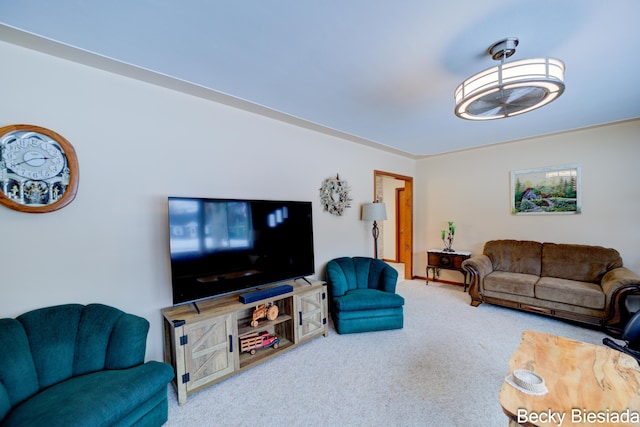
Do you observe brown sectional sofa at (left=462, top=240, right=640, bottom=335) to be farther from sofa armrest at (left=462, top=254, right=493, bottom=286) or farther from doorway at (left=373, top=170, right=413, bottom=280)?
doorway at (left=373, top=170, right=413, bottom=280)

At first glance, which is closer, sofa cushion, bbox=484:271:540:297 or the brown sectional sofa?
the brown sectional sofa

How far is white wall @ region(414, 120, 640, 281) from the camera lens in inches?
136

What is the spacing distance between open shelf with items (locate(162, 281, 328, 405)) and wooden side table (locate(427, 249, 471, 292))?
9.00ft

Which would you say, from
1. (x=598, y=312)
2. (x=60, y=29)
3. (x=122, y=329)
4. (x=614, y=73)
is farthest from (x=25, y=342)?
(x=598, y=312)

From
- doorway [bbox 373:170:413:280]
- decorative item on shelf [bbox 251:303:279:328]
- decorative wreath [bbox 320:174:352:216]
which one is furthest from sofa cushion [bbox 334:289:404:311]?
doorway [bbox 373:170:413:280]

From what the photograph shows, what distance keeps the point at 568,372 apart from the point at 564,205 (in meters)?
3.30

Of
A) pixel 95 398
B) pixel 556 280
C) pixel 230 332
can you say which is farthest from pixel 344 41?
pixel 556 280

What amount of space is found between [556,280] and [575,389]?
8.94ft

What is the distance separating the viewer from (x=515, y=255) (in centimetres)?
409

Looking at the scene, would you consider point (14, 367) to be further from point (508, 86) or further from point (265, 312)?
point (508, 86)

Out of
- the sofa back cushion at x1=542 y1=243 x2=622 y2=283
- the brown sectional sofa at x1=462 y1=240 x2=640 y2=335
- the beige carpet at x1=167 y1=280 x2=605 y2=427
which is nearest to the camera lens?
the beige carpet at x1=167 y1=280 x2=605 y2=427

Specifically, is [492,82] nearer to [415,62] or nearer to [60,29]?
[415,62]

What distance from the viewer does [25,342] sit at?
156 cm

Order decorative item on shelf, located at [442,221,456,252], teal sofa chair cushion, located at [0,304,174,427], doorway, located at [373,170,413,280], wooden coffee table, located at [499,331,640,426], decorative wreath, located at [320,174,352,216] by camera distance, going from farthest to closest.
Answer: doorway, located at [373,170,413,280] < decorative item on shelf, located at [442,221,456,252] < decorative wreath, located at [320,174,352,216] < teal sofa chair cushion, located at [0,304,174,427] < wooden coffee table, located at [499,331,640,426]
